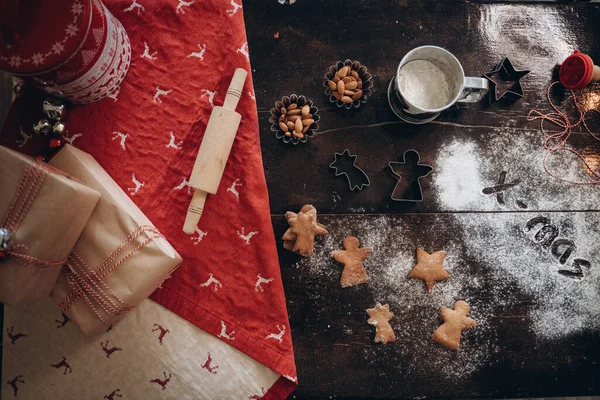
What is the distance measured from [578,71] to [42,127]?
1455 mm

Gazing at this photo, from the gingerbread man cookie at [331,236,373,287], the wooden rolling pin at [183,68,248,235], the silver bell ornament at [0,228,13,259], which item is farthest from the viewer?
the gingerbread man cookie at [331,236,373,287]

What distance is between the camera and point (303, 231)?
40.3 inches

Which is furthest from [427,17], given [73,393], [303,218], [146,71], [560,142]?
[73,393]

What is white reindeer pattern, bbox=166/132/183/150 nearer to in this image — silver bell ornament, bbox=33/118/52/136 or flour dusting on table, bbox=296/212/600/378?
silver bell ornament, bbox=33/118/52/136

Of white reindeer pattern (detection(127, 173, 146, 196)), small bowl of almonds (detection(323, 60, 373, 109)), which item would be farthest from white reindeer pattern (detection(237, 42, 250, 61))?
white reindeer pattern (detection(127, 173, 146, 196))

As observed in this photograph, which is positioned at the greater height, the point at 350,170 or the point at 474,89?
the point at 474,89

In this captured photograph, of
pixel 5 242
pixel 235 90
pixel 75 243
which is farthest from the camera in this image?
pixel 235 90

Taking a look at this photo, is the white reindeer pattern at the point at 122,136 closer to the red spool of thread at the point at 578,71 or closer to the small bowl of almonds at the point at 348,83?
the small bowl of almonds at the point at 348,83

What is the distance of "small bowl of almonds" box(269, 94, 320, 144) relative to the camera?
41.0 inches

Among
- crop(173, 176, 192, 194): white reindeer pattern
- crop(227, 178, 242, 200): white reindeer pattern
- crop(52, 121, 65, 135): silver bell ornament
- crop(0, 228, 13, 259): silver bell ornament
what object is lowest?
crop(227, 178, 242, 200): white reindeer pattern

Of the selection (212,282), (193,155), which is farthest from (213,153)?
(212,282)

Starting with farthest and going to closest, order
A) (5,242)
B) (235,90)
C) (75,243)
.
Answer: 1. (235,90)
2. (75,243)
3. (5,242)

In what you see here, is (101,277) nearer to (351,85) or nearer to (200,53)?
(200,53)

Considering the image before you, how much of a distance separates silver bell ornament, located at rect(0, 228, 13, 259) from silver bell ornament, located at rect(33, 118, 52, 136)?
0.97 ft
